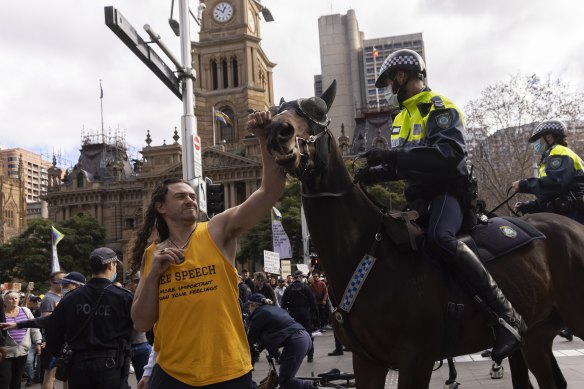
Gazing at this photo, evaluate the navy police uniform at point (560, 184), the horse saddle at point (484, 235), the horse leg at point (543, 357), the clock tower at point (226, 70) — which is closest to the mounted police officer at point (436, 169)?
the horse saddle at point (484, 235)

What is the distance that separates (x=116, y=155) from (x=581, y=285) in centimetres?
9052

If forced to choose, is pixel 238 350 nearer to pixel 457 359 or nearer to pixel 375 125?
pixel 457 359

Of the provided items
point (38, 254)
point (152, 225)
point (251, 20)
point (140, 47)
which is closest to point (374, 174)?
point (152, 225)

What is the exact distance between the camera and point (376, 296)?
12.9 ft

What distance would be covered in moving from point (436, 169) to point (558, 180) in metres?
2.52

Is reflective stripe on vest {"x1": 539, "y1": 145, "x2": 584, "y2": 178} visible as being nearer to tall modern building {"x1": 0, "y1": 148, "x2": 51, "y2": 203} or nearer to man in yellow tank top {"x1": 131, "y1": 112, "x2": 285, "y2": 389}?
man in yellow tank top {"x1": 131, "y1": 112, "x2": 285, "y2": 389}

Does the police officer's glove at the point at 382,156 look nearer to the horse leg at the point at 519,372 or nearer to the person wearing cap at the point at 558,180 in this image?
the person wearing cap at the point at 558,180

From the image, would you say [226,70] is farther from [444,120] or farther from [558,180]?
[444,120]

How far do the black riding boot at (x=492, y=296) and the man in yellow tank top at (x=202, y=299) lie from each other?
1.46 metres

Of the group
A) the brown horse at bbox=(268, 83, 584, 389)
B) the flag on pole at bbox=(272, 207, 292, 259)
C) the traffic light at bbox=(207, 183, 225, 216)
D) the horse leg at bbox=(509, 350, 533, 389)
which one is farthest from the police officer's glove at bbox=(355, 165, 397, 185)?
the flag on pole at bbox=(272, 207, 292, 259)

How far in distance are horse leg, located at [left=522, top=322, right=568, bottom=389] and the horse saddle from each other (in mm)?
969

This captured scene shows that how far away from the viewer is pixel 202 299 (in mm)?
3246

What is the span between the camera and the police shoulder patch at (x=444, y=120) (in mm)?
4332

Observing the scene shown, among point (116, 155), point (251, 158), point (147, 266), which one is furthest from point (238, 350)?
point (116, 155)
